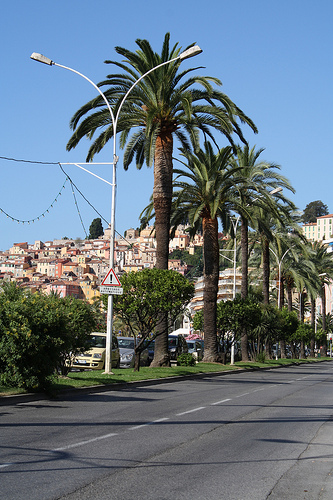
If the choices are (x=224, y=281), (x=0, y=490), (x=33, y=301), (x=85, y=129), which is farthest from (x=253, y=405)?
(x=224, y=281)

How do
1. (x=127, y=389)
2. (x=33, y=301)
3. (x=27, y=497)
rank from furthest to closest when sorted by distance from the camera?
(x=127, y=389)
(x=33, y=301)
(x=27, y=497)

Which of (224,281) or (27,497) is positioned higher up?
(224,281)

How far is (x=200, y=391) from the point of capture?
66.0 feet

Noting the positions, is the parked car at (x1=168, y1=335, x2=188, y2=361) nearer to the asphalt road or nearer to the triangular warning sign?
the triangular warning sign

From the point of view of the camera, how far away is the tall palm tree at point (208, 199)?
1324 inches

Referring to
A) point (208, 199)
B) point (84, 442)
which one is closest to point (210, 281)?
point (208, 199)

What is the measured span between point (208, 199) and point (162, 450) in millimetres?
25485

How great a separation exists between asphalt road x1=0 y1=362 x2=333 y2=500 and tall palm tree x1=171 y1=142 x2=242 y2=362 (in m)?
18.6

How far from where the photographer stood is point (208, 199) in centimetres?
3384

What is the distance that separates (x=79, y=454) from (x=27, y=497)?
91.8 inches

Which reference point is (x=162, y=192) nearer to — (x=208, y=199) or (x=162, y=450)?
(x=208, y=199)

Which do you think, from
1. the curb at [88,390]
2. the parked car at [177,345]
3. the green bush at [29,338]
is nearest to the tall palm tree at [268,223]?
the parked car at [177,345]

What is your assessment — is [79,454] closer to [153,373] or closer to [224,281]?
[153,373]

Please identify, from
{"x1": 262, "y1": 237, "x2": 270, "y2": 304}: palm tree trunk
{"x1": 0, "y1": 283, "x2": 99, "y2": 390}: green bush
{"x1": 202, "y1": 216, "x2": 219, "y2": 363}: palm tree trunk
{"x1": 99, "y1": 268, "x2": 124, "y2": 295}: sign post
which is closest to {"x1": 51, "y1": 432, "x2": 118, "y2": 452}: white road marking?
{"x1": 0, "y1": 283, "x2": 99, "y2": 390}: green bush
